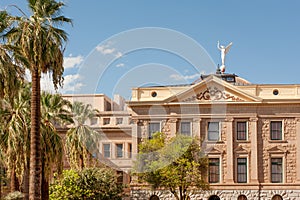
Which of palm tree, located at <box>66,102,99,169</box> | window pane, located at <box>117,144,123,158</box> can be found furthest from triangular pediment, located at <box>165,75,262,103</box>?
window pane, located at <box>117,144,123,158</box>

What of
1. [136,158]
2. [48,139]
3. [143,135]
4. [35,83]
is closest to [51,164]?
[48,139]

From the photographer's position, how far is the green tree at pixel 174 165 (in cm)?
4128

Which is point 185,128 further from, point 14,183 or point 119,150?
point 14,183

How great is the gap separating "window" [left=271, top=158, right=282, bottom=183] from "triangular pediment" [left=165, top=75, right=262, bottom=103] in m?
5.11

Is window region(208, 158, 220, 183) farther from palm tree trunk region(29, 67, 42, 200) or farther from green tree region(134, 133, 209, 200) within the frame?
palm tree trunk region(29, 67, 42, 200)

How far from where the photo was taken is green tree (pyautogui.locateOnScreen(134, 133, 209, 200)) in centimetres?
4128

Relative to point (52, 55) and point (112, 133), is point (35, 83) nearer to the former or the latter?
point (52, 55)

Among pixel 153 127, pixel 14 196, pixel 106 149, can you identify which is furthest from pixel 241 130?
pixel 14 196

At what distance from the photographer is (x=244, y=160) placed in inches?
1908

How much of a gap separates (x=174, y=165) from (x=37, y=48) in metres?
18.2

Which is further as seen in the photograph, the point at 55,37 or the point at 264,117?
the point at 264,117

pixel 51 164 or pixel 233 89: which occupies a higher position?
pixel 233 89

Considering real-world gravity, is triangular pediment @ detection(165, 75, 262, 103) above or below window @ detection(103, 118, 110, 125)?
above

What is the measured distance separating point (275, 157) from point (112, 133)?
16.9 m
